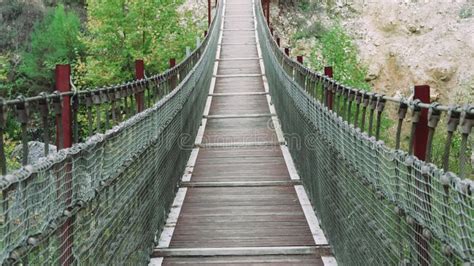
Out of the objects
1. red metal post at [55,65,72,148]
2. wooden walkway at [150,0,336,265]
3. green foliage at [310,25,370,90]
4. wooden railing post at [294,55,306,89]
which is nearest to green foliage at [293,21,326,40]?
green foliage at [310,25,370,90]

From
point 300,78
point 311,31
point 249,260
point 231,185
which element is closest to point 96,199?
point 249,260

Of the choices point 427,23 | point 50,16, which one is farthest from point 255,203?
point 50,16

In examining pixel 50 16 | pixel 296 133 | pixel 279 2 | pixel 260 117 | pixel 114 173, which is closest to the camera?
pixel 114 173

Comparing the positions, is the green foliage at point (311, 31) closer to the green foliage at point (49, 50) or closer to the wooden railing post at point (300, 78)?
the green foliage at point (49, 50)

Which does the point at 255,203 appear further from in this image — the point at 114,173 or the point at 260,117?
the point at 260,117

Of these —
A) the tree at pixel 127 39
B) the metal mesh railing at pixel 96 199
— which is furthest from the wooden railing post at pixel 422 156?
the tree at pixel 127 39

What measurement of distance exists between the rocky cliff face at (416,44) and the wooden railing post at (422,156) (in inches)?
698

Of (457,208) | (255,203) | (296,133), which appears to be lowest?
(255,203)

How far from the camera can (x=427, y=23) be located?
2162 centimetres

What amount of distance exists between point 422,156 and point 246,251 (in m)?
2.11

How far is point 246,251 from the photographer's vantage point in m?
4.39

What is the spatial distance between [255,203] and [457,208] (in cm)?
386

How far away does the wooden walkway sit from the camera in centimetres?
441

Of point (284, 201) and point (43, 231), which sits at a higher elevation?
point (43, 231)
